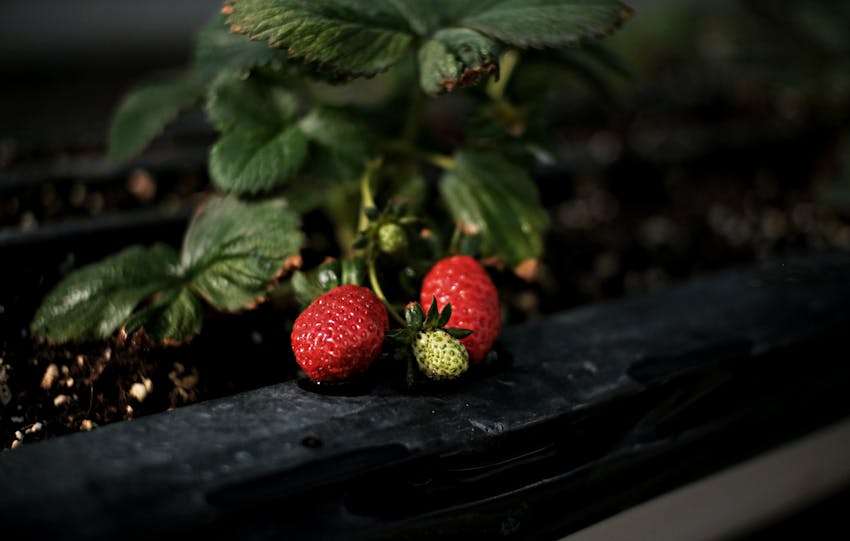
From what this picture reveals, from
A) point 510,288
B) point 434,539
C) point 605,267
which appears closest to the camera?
point 434,539

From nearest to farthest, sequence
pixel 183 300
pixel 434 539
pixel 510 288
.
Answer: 1. pixel 434 539
2. pixel 183 300
3. pixel 510 288

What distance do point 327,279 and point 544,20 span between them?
0.32 m

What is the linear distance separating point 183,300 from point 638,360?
44 cm

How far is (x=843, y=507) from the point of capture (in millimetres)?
1020

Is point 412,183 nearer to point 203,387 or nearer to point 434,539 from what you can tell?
point 203,387

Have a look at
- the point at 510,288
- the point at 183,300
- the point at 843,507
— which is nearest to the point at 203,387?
the point at 183,300

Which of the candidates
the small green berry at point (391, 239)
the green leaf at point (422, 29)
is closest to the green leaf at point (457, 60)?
the green leaf at point (422, 29)

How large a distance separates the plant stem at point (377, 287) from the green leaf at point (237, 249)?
77mm

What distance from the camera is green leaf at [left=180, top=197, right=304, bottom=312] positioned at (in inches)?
29.4

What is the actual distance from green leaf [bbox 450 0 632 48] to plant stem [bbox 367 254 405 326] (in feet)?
0.79

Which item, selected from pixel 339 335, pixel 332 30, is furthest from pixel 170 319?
pixel 332 30

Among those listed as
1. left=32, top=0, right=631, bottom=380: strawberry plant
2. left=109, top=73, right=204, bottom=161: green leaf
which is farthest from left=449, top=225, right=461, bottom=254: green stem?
left=109, top=73, right=204, bottom=161: green leaf

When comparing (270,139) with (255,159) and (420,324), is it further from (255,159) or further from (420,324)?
(420,324)

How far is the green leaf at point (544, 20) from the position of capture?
729mm
